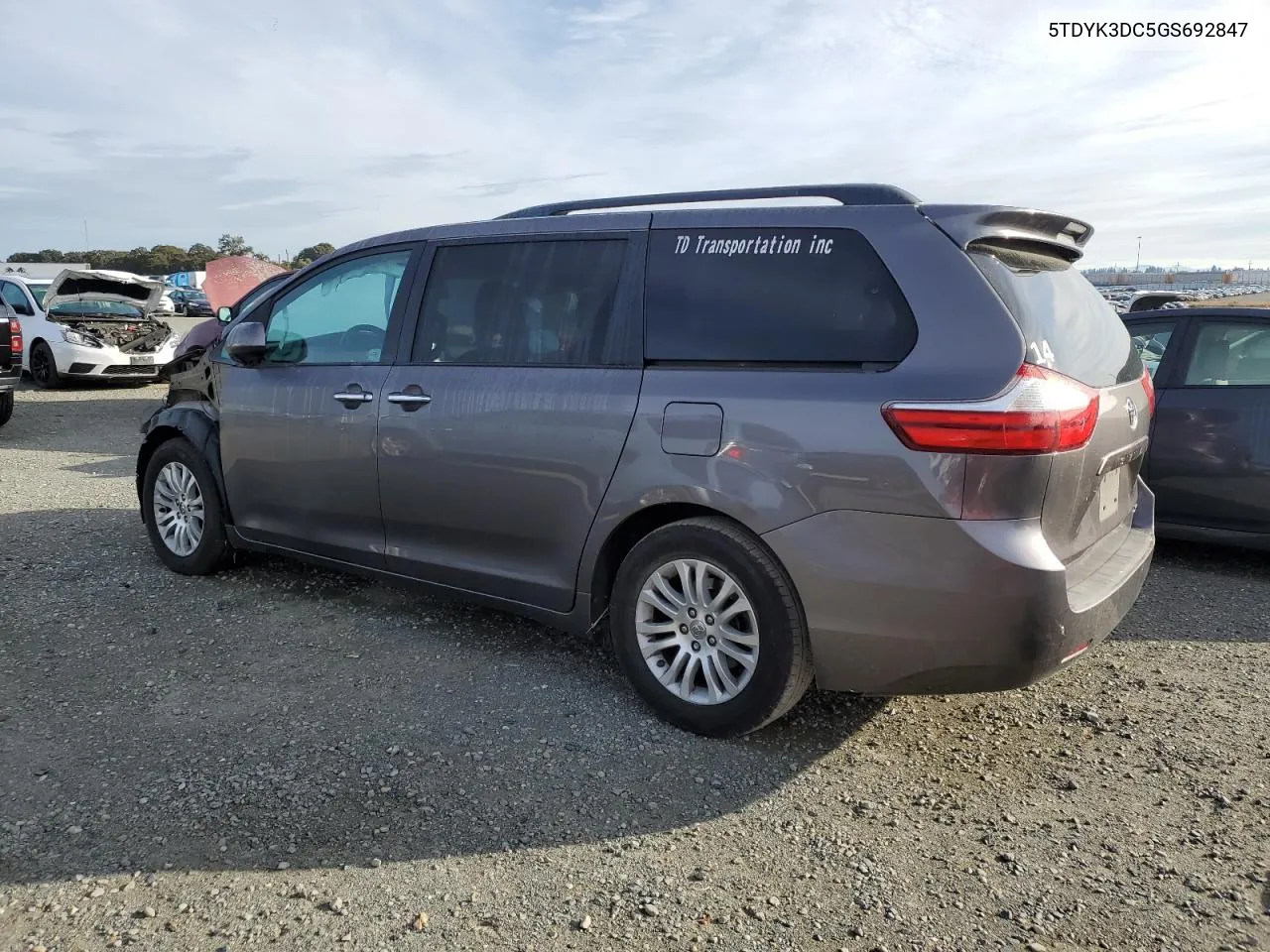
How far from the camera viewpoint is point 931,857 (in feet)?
9.17

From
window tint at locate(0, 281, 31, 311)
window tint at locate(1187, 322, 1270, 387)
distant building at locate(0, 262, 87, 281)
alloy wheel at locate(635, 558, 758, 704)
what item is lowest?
alloy wheel at locate(635, 558, 758, 704)

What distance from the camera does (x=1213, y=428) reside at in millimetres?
5531

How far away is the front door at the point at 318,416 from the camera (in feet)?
14.3

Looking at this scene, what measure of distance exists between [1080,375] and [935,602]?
886 millimetres

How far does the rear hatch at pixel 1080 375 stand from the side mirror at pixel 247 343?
336cm

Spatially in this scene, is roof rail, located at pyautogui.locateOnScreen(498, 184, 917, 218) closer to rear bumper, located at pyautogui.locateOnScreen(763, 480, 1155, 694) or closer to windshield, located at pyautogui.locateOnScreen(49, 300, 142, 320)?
rear bumper, located at pyautogui.locateOnScreen(763, 480, 1155, 694)

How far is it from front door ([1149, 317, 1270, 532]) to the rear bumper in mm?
2825

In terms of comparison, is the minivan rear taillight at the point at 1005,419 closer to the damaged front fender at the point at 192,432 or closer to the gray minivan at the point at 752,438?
the gray minivan at the point at 752,438

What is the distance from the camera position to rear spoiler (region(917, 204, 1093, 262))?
3.11 metres

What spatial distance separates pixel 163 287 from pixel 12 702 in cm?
1397

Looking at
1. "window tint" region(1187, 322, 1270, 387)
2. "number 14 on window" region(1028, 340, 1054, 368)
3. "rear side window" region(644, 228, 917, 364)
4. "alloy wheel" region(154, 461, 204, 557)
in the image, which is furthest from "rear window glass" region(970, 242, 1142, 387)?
"alloy wheel" region(154, 461, 204, 557)

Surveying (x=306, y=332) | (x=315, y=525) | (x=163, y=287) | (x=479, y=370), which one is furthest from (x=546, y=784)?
(x=163, y=287)

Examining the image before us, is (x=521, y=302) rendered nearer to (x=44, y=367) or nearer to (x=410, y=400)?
(x=410, y=400)

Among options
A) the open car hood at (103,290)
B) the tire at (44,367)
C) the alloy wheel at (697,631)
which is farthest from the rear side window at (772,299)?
the open car hood at (103,290)
